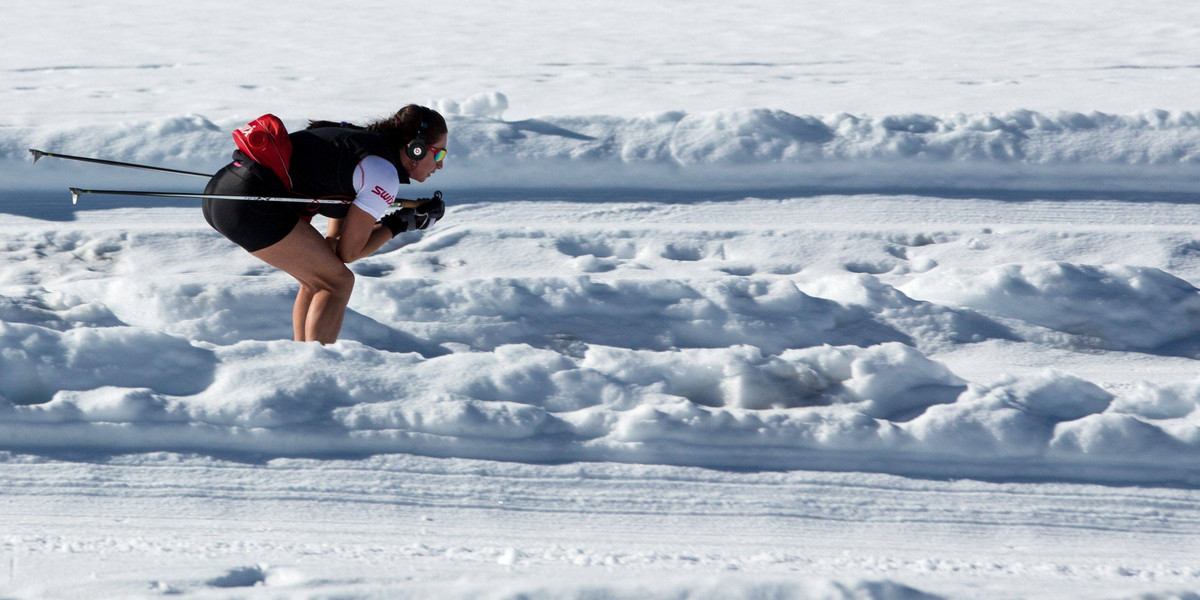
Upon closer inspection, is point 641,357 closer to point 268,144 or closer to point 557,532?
point 557,532

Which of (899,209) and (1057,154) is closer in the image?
(899,209)

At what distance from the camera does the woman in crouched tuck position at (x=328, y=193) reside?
346 cm

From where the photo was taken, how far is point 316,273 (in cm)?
364

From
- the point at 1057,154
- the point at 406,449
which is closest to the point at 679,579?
the point at 406,449

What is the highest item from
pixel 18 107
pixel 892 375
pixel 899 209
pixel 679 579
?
pixel 18 107

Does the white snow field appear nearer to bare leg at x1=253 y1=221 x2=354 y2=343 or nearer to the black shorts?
bare leg at x1=253 y1=221 x2=354 y2=343

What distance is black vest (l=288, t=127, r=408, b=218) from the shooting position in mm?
3457

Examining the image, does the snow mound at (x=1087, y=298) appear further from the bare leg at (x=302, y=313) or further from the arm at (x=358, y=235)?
the bare leg at (x=302, y=313)

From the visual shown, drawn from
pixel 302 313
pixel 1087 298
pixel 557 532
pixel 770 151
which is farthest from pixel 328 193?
pixel 1087 298

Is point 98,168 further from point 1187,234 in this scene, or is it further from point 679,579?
point 1187,234

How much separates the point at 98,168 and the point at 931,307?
14.8ft

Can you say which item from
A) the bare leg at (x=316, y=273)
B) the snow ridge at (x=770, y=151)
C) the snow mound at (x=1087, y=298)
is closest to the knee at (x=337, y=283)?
the bare leg at (x=316, y=273)

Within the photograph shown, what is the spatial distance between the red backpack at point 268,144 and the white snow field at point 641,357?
64 cm

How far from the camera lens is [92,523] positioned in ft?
8.92
